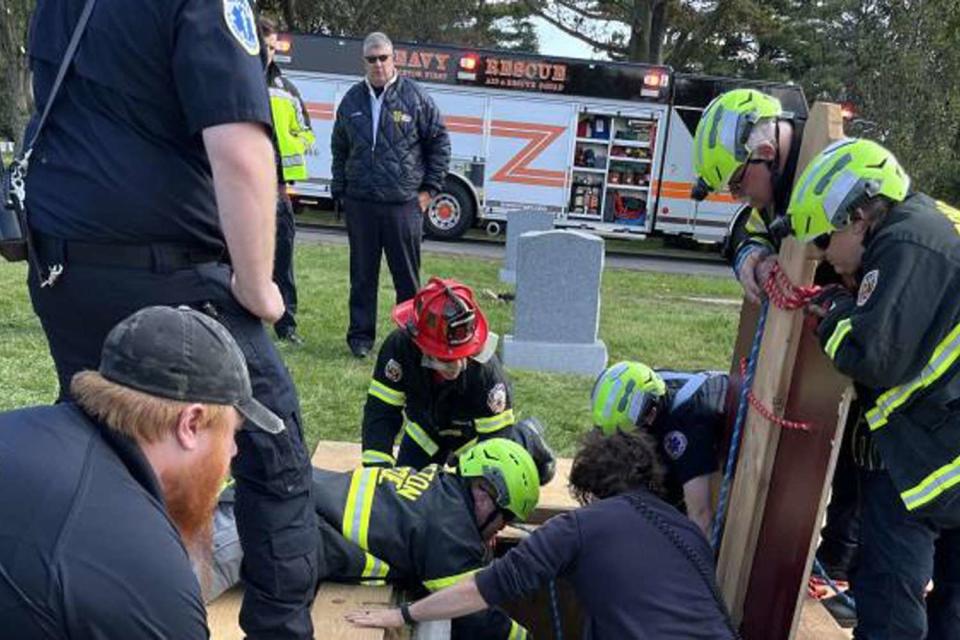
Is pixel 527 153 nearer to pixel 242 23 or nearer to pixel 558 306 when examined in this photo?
pixel 558 306

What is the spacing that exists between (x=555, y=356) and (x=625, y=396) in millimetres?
3467

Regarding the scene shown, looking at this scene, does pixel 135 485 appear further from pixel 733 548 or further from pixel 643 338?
pixel 643 338

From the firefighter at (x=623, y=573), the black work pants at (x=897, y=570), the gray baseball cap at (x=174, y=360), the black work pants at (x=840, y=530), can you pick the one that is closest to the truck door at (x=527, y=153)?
the black work pants at (x=840, y=530)

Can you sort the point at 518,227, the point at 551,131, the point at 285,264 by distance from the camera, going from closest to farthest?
the point at 285,264, the point at 518,227, the point at 551,131

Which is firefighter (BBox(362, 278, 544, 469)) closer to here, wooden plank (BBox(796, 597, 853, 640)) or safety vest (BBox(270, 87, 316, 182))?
wooden plank (BBox(796, 597, 853, 640))

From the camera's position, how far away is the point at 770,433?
2.73 m

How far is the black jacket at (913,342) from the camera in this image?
241 cm

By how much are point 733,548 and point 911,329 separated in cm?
97

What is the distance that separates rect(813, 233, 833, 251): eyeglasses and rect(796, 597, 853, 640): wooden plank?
1.15 m

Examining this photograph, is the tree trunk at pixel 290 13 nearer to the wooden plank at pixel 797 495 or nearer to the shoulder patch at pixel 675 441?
the shoulder patch at pixel 675 441

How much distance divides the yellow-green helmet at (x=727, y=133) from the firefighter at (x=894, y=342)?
44cm

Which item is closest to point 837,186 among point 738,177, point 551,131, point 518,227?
point 738,177

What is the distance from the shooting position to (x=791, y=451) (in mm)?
2709

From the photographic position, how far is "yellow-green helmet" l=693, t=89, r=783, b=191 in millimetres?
2898
